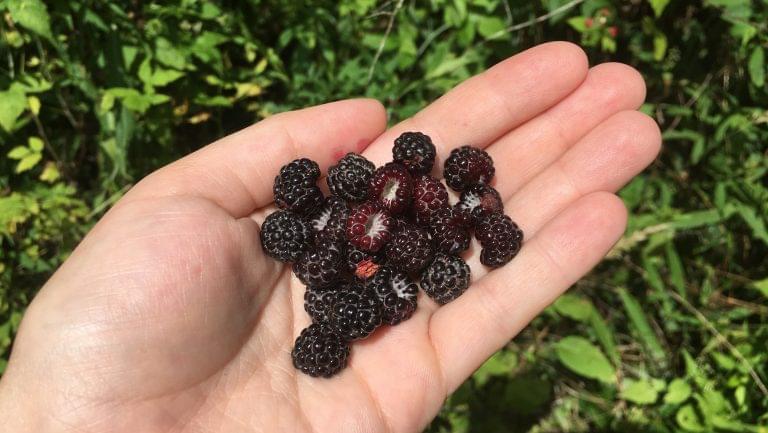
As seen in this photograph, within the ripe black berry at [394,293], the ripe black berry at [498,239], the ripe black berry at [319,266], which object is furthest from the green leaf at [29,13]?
the ripe black berry at [498,239]

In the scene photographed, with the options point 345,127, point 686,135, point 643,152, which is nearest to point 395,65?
point 345,127

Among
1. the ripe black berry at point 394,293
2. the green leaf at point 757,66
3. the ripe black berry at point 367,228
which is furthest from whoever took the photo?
the green leaf at point 757,66

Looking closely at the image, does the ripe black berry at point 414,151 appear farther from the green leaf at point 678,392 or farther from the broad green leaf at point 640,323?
the green leaf at point 678,392

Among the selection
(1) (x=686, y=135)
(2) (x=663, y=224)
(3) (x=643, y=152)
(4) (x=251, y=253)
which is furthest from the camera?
(1) (x=686, y=135)

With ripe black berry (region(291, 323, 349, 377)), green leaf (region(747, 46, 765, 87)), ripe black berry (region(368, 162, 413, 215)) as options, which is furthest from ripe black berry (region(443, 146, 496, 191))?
green leaf (region(747, 46, 765, 87))

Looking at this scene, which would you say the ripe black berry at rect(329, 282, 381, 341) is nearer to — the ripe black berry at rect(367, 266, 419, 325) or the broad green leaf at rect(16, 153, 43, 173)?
the ripe black berry at rect(367, 266, 419, 325)

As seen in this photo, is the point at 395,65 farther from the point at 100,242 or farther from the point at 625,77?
the point at 100,242
